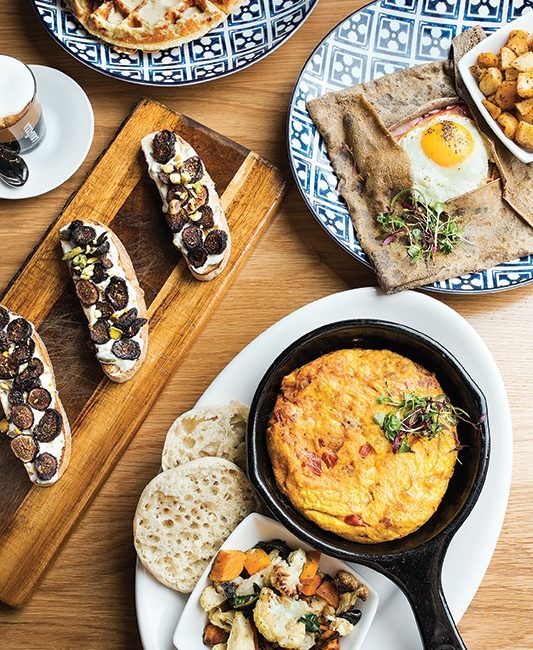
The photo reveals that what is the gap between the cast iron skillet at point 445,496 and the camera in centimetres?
308

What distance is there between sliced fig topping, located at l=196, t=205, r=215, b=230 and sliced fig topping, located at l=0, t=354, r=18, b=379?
0.99 meters

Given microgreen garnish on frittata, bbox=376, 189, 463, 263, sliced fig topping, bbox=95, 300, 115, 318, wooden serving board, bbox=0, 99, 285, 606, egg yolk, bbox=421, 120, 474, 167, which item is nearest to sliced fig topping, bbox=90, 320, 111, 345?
sliced fig topping, bbox=95, 300, 115, 318

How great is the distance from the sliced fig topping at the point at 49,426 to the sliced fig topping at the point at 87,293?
48 centimetres

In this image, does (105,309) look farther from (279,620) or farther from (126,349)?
(279,620)

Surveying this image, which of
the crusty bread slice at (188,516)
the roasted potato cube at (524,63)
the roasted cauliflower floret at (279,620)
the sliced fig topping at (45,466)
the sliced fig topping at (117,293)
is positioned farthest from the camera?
the roasted potato cube at (524,63)

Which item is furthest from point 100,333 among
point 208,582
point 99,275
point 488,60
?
point 488,60

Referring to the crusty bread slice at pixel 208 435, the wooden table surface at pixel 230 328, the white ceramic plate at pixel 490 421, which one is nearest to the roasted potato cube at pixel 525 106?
the wooden table surface at pixel 230 328

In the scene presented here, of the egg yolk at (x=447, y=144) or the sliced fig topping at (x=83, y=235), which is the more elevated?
the egg yolk at (x=447, y=144)

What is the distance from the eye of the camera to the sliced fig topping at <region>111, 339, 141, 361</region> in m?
3.57

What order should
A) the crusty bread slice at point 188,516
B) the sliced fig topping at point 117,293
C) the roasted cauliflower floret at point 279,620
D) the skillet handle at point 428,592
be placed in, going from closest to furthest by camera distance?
the skillet handle at point 428,592 → the roasted cauliflower floret at point 279,620 → the crusty bread slice at point 188,516 → the sliced fig topping at point 117,293

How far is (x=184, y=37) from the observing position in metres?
3.89

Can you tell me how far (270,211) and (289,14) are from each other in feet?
3.04

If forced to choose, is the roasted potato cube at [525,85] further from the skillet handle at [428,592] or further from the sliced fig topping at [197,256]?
the skillet handle at [428,592]

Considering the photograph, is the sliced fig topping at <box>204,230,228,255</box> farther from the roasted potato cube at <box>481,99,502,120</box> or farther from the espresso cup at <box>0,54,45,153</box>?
the roasted potato cube at <box>481,99,502,120</box>
